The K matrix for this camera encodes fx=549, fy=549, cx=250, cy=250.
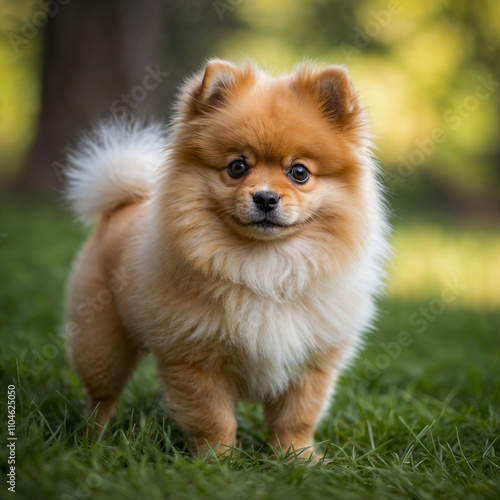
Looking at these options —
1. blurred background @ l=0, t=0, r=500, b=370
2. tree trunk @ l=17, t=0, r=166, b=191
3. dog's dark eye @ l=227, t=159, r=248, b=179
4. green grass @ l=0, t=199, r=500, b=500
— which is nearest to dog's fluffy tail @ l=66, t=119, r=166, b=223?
blurred background @ l=0, t=0, r=500, b=370

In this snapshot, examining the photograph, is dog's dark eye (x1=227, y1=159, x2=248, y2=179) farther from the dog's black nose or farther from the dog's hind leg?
the dog's hind leg

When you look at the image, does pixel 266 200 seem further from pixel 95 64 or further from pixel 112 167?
pixel 95 64

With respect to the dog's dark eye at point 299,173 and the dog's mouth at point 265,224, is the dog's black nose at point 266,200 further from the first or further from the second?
the dog's dark eye at point 299,173

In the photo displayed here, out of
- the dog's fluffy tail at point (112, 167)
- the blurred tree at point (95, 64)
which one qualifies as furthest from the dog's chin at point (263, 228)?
the blurred tree at point (95, 64)

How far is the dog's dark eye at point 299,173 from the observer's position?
8.73 feet

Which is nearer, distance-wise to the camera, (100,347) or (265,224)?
(265,224)

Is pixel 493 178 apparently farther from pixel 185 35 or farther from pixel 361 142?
pixel 361 142

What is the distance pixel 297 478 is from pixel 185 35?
31.2 ft

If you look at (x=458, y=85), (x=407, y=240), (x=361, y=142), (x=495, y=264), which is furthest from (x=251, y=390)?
(x=458, y=85)

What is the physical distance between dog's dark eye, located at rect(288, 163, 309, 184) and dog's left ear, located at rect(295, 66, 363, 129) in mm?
299

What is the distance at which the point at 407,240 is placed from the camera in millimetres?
8836

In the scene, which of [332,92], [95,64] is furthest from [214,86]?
[95,64]

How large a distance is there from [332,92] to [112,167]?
1.45 metres

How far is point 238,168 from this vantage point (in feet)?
8.77
